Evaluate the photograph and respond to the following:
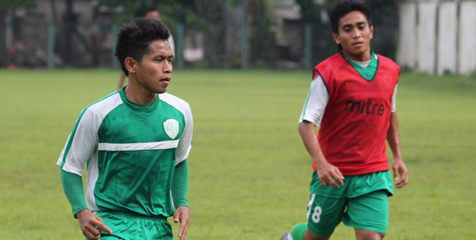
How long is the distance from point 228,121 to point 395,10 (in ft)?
88.5

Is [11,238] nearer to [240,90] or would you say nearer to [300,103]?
[300,103]

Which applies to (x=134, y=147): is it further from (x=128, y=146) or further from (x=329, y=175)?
(x=329, y=175)

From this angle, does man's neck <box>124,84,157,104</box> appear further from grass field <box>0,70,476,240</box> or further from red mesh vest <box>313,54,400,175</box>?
grass field <box>0,70,476,240</box>

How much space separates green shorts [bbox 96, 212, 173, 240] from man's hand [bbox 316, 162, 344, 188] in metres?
1.12

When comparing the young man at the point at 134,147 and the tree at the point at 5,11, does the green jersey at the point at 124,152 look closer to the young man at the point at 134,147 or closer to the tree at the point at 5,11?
the young man at the point at 134,147

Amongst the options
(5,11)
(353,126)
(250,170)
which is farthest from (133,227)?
(5,11)

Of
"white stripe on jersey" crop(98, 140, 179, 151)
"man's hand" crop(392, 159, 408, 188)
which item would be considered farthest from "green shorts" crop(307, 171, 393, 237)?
"white stripe on jersey" crop(98, 140, 179, 151)

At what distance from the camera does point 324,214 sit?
16.9 ft

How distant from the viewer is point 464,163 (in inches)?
420

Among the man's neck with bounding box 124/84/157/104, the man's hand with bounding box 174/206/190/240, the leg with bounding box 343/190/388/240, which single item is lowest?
the leg with bounding box 343/190/388/240

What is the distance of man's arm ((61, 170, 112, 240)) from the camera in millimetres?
3787

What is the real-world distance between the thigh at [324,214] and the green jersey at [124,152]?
1368mm

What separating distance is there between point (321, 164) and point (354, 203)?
0.40m

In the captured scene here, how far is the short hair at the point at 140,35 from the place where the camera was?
4.04 m
